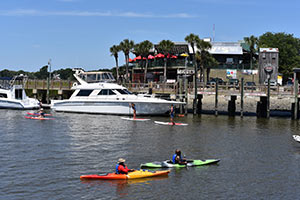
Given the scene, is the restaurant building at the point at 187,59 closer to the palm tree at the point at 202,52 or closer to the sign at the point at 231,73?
the sign at the point at 231,73

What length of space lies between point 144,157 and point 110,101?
23.7 m

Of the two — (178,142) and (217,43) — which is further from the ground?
(217,43)

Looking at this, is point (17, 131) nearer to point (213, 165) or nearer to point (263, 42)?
point (213, 165)

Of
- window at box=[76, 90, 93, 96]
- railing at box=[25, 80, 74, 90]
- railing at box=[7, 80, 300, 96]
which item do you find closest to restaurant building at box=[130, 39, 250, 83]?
railing at box=[25, 80, 74, 90]

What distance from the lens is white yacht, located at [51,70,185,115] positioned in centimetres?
4819

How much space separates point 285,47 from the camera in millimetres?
92688

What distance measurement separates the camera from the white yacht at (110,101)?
1897 inches

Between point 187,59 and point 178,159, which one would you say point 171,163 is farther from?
point 187,59

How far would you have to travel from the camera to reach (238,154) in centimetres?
2728

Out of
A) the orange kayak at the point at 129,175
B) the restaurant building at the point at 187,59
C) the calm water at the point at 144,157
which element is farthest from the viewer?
the restaurant building at the point at 187,59

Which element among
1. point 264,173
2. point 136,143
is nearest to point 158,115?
point 136,143

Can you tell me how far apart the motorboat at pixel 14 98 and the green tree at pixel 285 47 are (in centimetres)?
4957

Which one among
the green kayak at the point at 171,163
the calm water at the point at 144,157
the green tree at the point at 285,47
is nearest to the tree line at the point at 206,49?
the green tree at the point at 285,47

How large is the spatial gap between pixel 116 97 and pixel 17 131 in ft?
49.1
